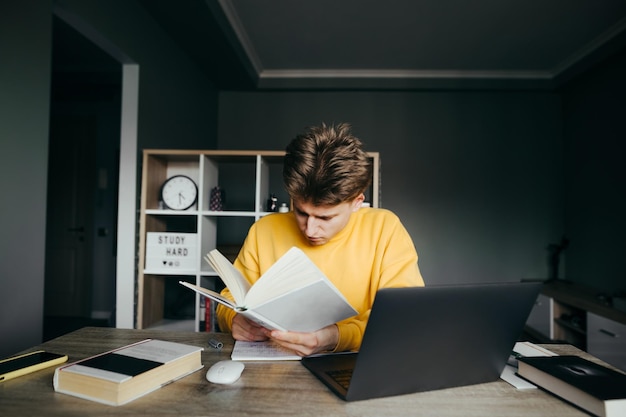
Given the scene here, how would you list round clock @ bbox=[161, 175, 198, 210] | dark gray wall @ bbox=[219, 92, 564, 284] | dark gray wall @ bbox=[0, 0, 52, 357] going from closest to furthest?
dark gray wall @ bbox=[0, 0, 52, 357]
round clock @ bbox=[161, 175, 198, 210]
dark gray wall @ bbox=[219, 92, 564, 284]

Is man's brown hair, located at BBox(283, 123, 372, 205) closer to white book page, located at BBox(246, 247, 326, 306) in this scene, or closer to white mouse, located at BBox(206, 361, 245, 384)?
white book page, located at BBox(246, 247, 326, 306)

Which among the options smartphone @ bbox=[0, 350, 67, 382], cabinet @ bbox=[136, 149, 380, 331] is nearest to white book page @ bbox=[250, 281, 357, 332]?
smartphone @ bbox=[0, 350, 67, 382]

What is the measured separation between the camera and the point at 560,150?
4359 millimetres

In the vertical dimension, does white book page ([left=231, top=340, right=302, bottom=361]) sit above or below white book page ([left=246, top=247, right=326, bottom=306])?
below

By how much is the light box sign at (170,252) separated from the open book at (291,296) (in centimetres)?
174

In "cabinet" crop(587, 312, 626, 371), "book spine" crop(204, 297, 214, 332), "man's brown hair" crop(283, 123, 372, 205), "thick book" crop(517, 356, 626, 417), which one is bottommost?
"cabinet" crop(587, 312, 626, 371)

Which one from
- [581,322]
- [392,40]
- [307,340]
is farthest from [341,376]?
[392,40]

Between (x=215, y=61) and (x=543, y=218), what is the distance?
12.0ft

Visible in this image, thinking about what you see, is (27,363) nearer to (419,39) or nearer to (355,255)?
(355,255)

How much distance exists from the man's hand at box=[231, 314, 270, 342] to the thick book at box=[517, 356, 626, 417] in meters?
0.63

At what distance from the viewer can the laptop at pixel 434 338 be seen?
0.72 meters

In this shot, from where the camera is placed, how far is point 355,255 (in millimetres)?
1345

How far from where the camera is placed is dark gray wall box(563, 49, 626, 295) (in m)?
3.33

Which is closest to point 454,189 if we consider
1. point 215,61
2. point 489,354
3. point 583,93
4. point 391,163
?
point 391,163
